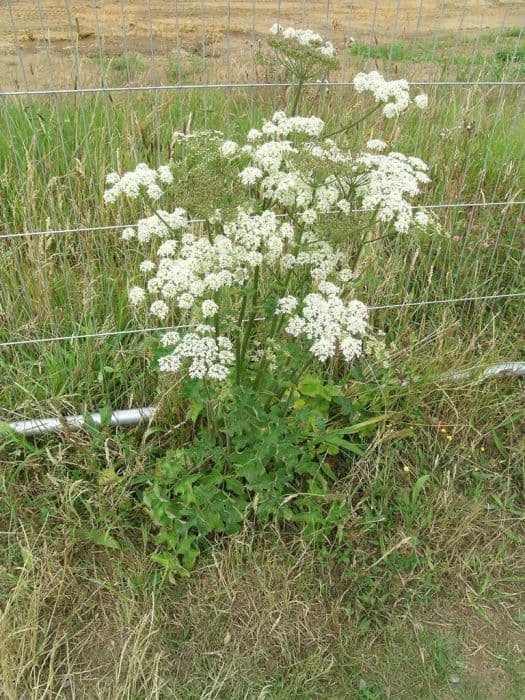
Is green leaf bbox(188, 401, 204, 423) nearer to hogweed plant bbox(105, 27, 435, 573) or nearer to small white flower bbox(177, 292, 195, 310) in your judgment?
hogweed plant bbox(105, 27, 435, 573)

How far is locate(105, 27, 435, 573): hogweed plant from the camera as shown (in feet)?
6.33

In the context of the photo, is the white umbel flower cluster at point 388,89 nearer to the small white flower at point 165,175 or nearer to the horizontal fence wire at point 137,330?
the small white flower at point 165,175

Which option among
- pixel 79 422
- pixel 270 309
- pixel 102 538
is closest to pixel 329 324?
pixel 270 309

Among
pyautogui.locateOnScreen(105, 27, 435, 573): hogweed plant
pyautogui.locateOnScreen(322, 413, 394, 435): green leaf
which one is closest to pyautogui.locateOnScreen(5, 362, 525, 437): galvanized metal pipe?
pyautogui.locateOnScreen(105, 27, 435, 573): hogweed plant

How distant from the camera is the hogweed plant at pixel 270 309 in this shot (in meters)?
1.93

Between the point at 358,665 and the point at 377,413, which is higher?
the point at 377,413

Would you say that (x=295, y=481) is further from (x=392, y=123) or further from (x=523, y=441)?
(x=392, y=123)

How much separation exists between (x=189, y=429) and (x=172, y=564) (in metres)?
0.67

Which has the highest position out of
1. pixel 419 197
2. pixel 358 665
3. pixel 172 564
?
pixel 419 197

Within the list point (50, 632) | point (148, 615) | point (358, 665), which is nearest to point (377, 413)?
point (358, 665)

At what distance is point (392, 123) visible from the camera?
4203 mm

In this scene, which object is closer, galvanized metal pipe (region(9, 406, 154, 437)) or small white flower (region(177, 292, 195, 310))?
small white flower (region(177, 292, 195, 310))

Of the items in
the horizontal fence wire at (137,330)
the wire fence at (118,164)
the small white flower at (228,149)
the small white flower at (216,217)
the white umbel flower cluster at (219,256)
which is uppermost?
the small white flower at (228,149)

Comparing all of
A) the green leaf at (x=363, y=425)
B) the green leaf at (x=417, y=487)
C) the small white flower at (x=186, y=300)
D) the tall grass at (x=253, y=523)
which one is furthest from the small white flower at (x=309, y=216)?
the green leaf at (x=417, y=487)
